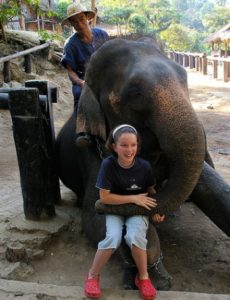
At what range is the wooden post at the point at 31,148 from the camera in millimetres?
3443

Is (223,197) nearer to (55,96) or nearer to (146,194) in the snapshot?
(146,194)

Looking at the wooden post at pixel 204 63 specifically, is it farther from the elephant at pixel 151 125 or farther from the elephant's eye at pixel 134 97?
the elephant's eye at pixel 134 97

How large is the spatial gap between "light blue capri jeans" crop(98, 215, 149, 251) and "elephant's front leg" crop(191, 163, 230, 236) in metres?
0.89

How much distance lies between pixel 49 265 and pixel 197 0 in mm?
137557

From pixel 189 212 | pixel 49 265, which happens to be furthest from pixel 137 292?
pixel 189 212

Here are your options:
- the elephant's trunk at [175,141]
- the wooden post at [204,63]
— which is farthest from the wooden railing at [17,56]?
the wooden post at [204,63]

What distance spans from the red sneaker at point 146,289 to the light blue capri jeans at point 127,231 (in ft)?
0.63

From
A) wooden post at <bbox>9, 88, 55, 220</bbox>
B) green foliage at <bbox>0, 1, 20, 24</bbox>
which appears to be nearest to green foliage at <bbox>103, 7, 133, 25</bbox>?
green foliage at <bbox>0, 1, 20, 24</bbox>

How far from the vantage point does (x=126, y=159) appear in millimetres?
2543

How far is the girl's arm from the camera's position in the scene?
258 cm

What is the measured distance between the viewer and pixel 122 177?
2.60 m

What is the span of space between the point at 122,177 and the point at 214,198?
1.07 m

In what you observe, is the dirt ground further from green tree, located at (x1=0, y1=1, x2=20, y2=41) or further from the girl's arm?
green tree, located at (x1=0, y1=1, x2=20, y2=41)

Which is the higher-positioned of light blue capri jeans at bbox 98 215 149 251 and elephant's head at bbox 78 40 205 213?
elephant's head at bbox 78 40 205 213
